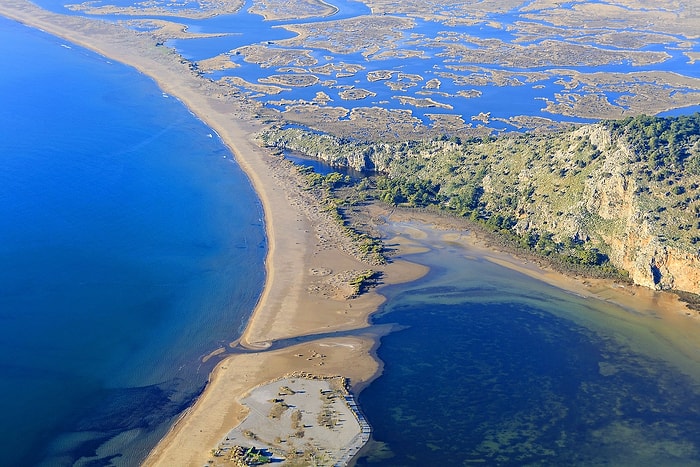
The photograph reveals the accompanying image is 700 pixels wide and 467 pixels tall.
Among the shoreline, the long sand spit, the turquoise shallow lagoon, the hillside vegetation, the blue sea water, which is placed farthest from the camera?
the hillside vegetation

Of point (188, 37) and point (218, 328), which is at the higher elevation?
point (188, 37)

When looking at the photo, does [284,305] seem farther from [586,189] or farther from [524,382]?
[586,189]

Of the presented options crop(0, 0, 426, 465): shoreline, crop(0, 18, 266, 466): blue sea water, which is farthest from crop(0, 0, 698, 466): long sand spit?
crop(0, 18, 266, 466): blue sea water

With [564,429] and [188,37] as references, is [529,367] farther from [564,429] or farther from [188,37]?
[188,37]

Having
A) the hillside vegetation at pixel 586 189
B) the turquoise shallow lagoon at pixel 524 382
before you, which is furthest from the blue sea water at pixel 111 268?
the hillside vegetation at pixel 586 189

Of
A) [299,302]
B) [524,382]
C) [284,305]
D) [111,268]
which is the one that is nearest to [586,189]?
[524,382]

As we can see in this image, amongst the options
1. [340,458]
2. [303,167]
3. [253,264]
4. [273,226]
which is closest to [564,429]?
[340,458]

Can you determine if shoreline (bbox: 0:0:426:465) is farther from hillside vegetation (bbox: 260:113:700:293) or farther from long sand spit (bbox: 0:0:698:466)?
hillside vegetation (bbox: 260:113:700:293)
